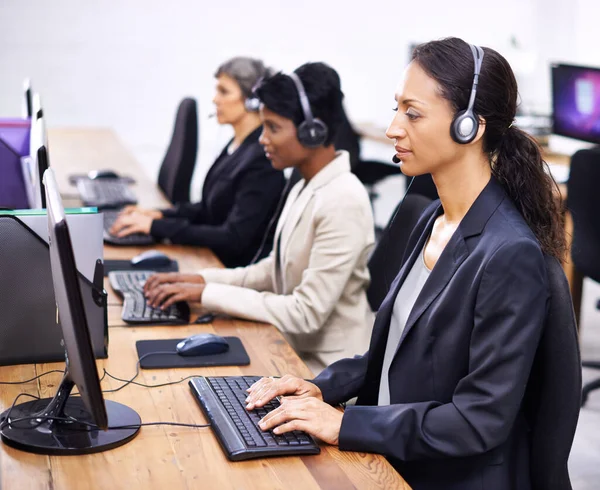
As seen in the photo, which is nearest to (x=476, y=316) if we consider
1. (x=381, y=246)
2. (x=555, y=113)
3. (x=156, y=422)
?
(x=156, y=422)

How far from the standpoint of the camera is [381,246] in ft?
7.32

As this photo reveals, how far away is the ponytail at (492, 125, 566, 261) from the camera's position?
144 centimetres

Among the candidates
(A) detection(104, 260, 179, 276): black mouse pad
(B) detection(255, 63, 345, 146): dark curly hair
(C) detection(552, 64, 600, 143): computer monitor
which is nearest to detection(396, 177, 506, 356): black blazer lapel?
(B) detection(255, 63, 345, 146): dark curly hair

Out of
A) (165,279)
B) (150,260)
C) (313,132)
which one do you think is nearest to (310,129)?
(313,132)

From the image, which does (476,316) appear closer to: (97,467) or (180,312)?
(97,467)

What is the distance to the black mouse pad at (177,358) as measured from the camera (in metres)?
1.78

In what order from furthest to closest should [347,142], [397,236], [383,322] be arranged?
[347,142] < [397,236] < [383,322]

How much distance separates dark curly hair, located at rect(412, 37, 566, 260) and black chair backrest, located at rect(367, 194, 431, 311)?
22.2 inches

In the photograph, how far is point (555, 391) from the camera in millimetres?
1384

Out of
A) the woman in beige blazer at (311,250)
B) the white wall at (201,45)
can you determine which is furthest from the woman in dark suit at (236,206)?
the white wall at (201,45)

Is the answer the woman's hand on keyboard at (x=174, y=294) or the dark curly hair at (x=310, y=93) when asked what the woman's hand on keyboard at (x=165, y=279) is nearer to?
the woman's hand on keyboard at (x=174, y=294)

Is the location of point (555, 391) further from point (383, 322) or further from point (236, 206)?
point (236, 206)

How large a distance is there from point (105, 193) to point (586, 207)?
1.87 metres

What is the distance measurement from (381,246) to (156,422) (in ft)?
3.04
